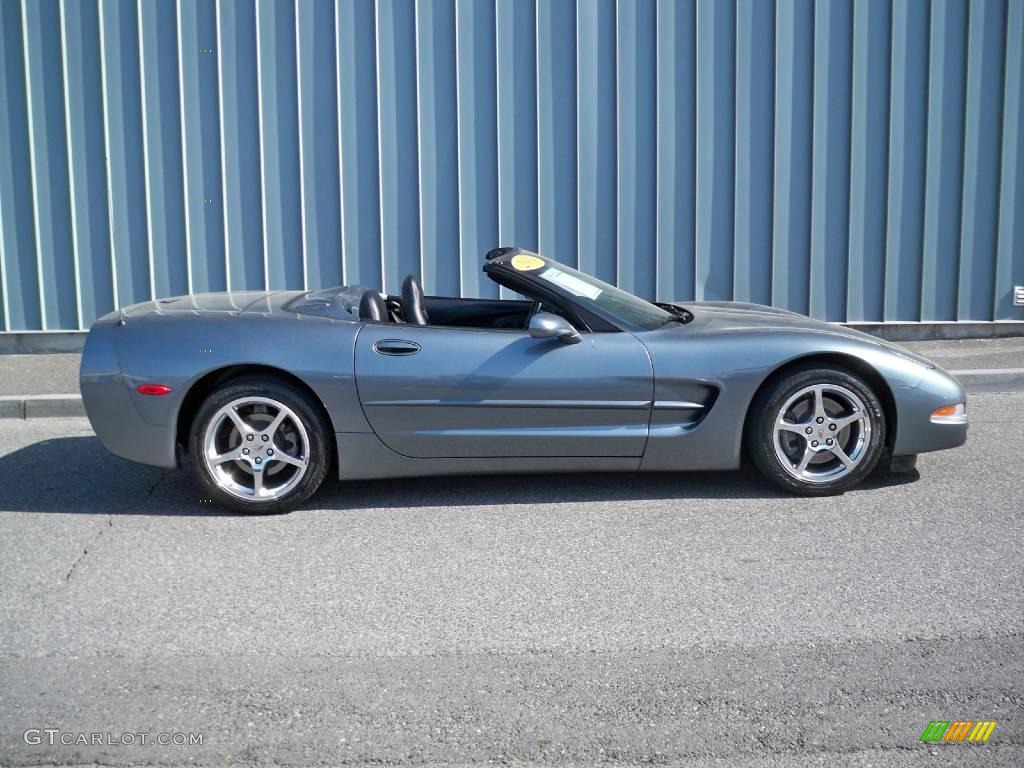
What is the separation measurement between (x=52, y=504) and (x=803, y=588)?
11.7 feet

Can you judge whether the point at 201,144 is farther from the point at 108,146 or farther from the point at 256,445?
the point at 256,445

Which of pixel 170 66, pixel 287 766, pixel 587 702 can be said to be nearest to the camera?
pixel 287 766

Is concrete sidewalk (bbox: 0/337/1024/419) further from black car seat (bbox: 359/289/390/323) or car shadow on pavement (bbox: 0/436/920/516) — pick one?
black car seat (bbox: 359/289/390/323)

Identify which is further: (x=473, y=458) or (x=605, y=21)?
(x=605, y=21)

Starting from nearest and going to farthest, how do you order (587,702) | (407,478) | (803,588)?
(587,702) → (803,588) → (407,478)

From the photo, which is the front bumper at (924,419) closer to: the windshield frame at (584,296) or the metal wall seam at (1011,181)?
the windshield frame at (584,296)

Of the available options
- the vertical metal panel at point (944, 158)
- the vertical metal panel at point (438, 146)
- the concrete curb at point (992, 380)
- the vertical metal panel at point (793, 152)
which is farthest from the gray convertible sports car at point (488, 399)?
the vertical metal panel at point (944, 158)

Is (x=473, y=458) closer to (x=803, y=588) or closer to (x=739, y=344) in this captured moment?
(x=739, y=344)

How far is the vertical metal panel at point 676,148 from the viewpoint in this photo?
9.45 m

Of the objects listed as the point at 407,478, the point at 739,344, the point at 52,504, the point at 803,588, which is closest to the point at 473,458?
the point at 407,478

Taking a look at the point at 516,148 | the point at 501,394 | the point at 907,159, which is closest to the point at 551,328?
the point at 501,394

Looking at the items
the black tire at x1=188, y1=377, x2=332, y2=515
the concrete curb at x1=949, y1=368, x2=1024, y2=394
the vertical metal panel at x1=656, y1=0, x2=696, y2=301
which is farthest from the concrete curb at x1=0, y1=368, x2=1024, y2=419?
the concrete curb at x1=949, y1=368, x2=1024, y2=394

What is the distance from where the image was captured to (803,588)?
4266 millimetres

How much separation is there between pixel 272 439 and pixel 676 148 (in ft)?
17.8
